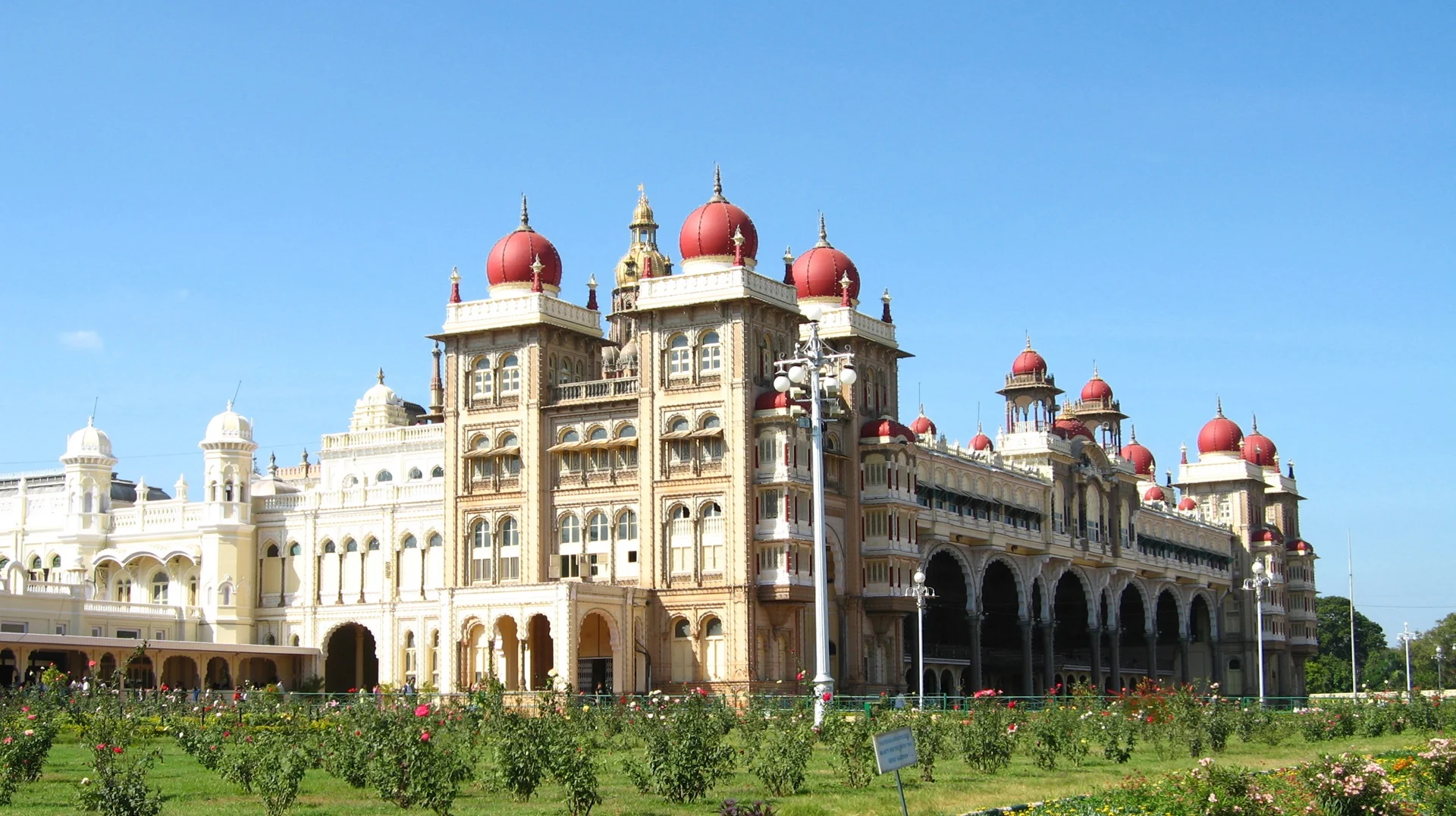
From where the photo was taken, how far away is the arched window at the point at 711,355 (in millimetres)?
64500

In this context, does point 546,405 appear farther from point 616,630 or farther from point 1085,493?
point 1085,493

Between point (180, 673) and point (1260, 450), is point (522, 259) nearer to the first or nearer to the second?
point (180, 673)

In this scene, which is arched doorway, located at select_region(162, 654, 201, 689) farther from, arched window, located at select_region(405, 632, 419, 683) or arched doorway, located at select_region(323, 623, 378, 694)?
arched window, located at select_region(405, 632, 419, 683)

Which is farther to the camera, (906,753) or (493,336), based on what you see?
(493,336)

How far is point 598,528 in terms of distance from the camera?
6725cm

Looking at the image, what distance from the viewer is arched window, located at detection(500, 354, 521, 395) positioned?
69.4m

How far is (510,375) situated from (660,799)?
42361mm

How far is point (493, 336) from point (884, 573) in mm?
17866

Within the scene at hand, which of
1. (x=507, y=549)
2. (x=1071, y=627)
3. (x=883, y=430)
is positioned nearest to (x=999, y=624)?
(x=1071, y=627)

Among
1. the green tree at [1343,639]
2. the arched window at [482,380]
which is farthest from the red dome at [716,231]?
the green tree at [1343,639]

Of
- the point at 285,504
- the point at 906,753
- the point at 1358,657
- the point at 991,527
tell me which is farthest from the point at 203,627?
the point at 1358,657

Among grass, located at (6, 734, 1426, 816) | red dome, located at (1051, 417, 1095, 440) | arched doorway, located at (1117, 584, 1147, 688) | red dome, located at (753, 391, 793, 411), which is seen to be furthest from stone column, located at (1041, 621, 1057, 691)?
grass, located at (6, 734, 1426, 816)

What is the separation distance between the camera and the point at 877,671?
69.2m

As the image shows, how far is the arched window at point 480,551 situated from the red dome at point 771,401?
12594 millimetres
